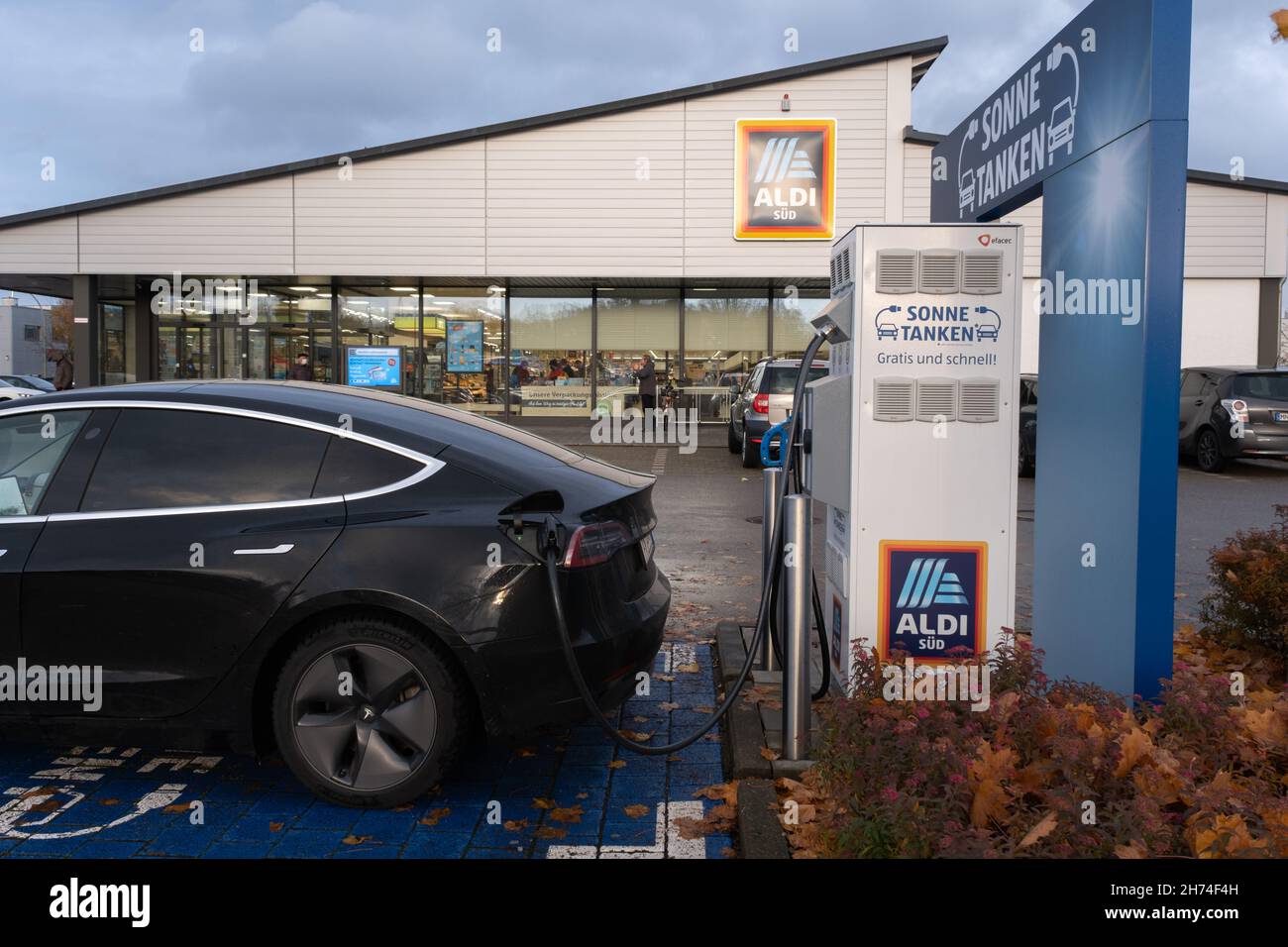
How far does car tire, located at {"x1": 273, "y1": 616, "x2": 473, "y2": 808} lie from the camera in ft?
12.6

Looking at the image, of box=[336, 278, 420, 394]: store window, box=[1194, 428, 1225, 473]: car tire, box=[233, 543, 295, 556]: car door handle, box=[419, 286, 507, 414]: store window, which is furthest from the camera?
box=[336, 278, 420, 394]: store window

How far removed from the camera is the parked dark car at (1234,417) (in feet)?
53.2

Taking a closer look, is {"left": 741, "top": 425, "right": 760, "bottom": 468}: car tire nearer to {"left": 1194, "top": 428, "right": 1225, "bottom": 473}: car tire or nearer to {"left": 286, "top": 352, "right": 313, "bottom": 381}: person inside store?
{"left": 1194, "top": 428, "right": 1225, "bottom": 473}: car tire

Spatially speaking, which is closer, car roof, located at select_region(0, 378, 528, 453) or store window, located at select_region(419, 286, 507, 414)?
car roof, located at select_region(0, 378, 528, 453)

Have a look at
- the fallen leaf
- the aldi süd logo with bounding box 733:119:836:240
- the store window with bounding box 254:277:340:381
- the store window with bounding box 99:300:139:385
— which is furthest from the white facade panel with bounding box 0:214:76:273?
the fallen leaf

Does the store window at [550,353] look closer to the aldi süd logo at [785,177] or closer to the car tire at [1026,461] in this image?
the aldi süd logo at [785,177]

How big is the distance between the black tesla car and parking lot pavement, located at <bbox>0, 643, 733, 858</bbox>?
0.73 ft

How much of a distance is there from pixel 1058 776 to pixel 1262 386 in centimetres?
1577

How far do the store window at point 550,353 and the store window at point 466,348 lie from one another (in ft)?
1.35

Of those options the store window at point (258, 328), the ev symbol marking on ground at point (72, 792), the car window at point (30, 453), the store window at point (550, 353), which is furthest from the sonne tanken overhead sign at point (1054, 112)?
the store window at point (258, 328)

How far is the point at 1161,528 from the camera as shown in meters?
3.90

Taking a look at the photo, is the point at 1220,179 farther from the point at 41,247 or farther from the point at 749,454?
the point at 41,247

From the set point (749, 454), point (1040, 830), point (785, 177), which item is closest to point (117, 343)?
point (785, 177)
